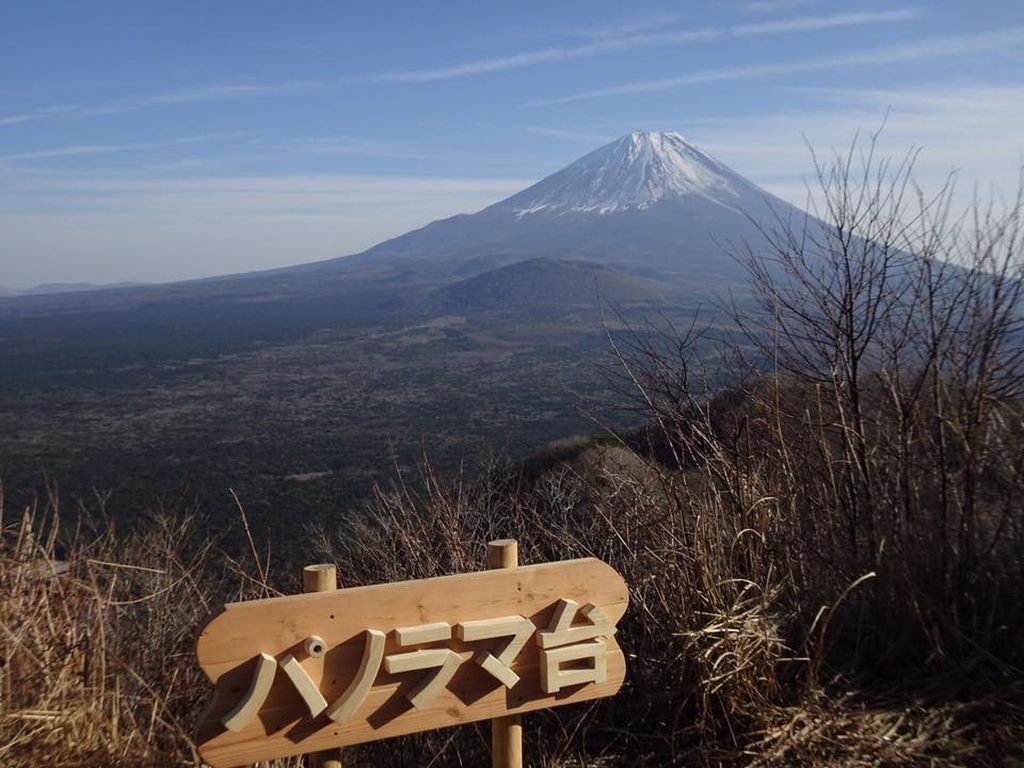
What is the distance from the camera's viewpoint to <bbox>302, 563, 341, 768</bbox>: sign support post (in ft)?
8.61

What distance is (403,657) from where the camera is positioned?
2.60 meters

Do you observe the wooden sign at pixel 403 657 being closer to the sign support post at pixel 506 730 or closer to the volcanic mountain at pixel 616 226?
the sign support post at pixel 506 730

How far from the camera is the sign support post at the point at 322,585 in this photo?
2625 millimetres

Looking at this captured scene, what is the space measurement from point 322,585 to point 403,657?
288 millimetres

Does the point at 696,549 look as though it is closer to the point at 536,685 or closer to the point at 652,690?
the point at 652,690

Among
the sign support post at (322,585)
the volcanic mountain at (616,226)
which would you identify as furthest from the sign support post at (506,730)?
the volcanic mountain at (616,226)

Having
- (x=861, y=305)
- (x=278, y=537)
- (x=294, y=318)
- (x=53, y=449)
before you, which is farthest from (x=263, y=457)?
(x=294, y=318)

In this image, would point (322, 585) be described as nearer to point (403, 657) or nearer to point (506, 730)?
point (403, 657)

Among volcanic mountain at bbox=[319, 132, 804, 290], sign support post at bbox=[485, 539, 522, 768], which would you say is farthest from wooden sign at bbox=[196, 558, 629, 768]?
volcanic mountain at bbox=[319, 132, 804, 290]

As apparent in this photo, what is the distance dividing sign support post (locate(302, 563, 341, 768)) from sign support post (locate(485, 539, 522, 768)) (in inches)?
18.1

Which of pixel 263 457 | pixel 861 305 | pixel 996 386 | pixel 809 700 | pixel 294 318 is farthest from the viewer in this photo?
pixel 294 318

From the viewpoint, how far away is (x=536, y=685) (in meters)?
2.81

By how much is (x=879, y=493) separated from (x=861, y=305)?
845mm

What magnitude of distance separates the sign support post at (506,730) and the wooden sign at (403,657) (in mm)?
67
